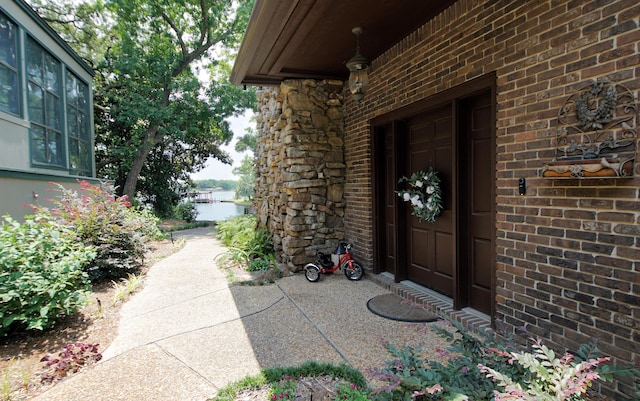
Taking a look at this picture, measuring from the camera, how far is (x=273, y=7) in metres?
3.19

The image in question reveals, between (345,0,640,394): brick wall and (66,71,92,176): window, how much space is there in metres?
7.43

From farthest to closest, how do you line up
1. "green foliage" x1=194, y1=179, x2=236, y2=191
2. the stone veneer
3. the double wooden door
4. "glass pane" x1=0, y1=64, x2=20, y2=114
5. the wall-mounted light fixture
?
"green foliage" x1=194, y1=179, x2=236, y2=191
the stone veneer
"glass pane" x1=0, y1=64, x2=20, y2=114
the wall-mounted light fixture
the double wooden door

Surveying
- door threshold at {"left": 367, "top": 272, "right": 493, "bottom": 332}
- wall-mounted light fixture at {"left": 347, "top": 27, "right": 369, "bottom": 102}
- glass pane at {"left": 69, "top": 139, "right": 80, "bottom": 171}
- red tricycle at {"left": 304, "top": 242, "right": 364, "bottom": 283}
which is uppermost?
wall-mounted light fixture at {"left": 347, "top": 27, "right": 369, "bottom": 102}

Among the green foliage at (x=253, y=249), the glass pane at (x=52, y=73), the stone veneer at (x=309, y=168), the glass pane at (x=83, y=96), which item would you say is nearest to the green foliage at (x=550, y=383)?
the stone veneer at (x=309, y=168)

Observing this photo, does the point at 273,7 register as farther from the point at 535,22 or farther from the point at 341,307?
the point at 341,307

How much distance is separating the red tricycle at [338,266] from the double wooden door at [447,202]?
0.39m

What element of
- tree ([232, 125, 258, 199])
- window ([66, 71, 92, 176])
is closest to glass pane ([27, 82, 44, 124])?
window ([66, 71, 92, 176])

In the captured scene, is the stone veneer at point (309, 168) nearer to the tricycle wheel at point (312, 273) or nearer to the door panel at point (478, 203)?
the tricycle wheel at point (312, 273)

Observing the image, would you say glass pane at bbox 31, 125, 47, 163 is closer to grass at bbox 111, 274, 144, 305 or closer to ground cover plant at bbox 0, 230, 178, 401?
grass at bbox 111, 274, 144, 305

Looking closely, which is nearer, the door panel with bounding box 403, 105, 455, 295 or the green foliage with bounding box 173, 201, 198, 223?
the door panel with bounding box 403, 105, 455, 295

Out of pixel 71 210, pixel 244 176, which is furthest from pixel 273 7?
pixel 244 176

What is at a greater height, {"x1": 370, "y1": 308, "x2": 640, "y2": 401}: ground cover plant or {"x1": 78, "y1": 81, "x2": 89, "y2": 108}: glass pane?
{"x1": 78, "y1": 81, "x2": 89, "y2": 108}: glass pane

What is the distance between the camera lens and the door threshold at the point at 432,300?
2.97 m

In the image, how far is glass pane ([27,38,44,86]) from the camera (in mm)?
5387
